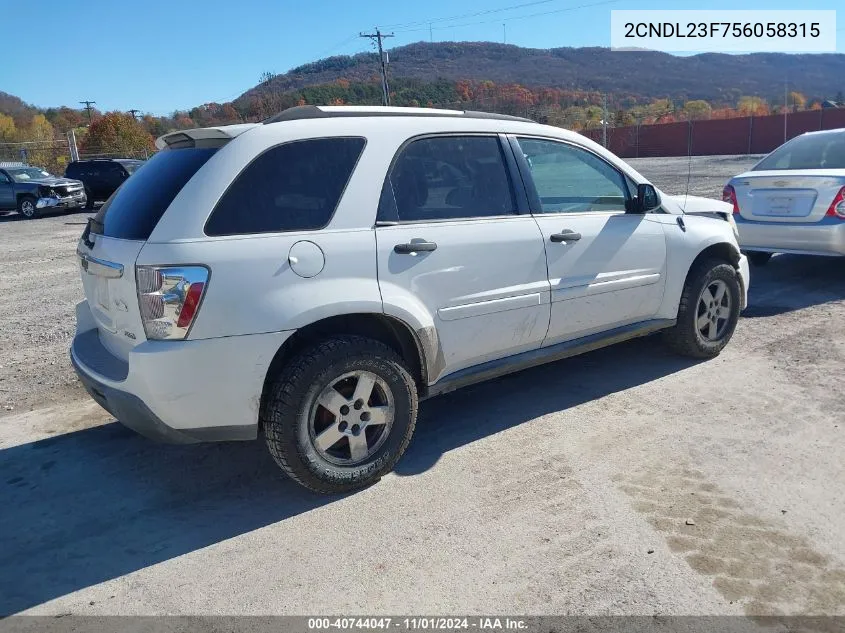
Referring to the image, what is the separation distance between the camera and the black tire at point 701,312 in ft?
16.3

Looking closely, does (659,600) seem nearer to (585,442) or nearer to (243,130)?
(585,442)

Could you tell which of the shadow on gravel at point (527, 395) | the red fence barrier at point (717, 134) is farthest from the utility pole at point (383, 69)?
the shadow on gravel at point (527, 395)

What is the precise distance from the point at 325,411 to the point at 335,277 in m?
0.67

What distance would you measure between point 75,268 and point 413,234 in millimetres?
8541

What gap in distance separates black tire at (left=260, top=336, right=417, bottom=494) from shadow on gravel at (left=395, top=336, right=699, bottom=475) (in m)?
0.28

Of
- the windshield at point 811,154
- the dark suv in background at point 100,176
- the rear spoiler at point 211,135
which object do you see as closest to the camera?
the rear spoiler at point 211,135

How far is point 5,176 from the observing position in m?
20.1

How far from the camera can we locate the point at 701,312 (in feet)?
16.8

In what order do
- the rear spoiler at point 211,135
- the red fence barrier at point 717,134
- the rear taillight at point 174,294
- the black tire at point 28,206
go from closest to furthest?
1. the rear taillight at point 174,294
2. the rear spoiler at point 211,135
3. the black tire at point 28,206
4. the red fence barrier at point 717,134

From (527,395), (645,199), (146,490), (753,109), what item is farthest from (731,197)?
(753,109)

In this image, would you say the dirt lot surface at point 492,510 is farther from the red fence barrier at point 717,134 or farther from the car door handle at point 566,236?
the red fence barrier at point 717,134

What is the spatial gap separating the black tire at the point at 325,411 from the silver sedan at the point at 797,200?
539 centimetres

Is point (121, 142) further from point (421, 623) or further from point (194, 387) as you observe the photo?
point (421, 623)

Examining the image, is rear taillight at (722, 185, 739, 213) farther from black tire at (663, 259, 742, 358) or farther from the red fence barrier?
the red fence barrier
